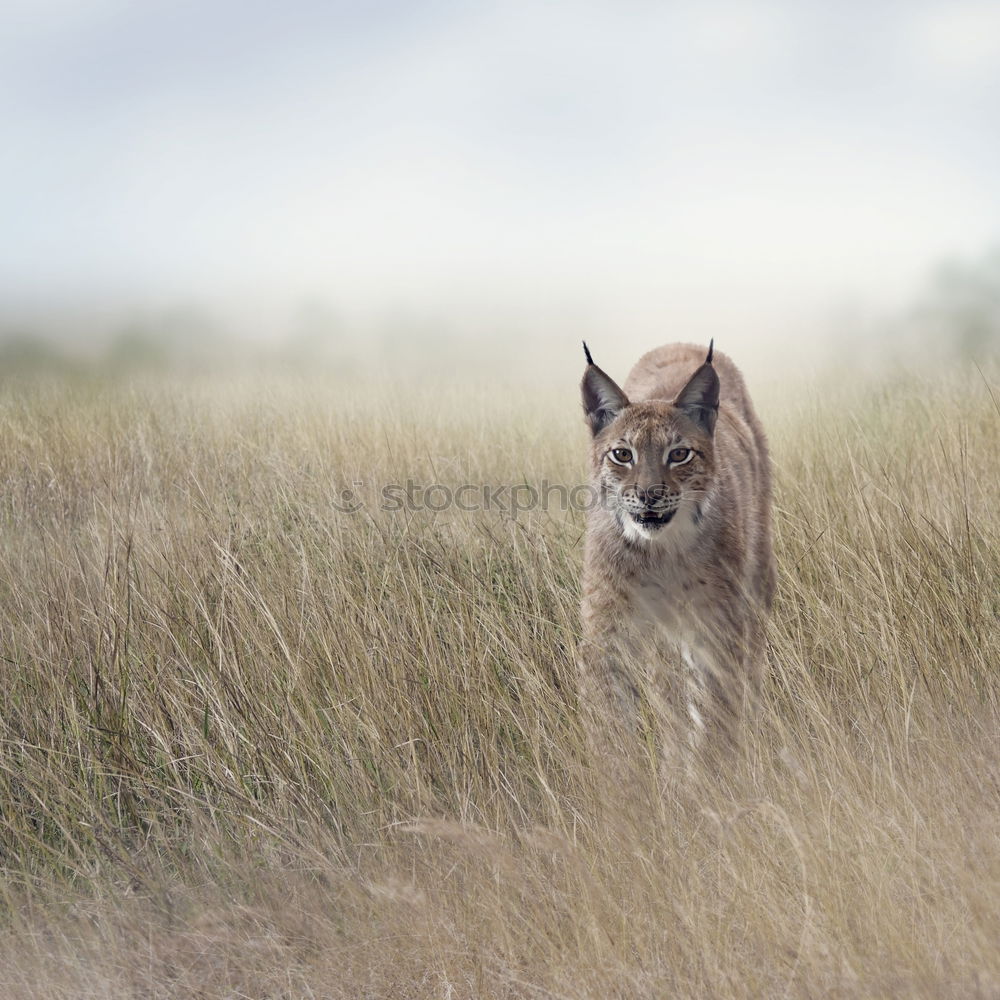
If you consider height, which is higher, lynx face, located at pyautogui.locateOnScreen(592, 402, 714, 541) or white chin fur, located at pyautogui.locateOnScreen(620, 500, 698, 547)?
lynx face, located at pyautogui.locateOnScreen(592, 402, 714, 541)

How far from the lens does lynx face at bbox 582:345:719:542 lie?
13.0 feet

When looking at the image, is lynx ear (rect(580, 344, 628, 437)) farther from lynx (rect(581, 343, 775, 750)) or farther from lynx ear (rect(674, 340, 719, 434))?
lynx ear (rect(674, 340, 719, 434))

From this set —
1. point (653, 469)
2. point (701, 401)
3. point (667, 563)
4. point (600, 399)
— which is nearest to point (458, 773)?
point (667, 563)

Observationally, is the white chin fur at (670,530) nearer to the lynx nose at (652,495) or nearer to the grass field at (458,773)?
the lynx nose at (652,495)

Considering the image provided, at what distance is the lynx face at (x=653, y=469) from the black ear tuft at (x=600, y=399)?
5cm

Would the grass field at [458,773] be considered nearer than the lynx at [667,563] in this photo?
Yes

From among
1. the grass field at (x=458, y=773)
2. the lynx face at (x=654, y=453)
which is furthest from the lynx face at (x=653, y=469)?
the grass field at (x=458, y=773)

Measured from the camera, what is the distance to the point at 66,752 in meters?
3.54

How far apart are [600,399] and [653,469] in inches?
18.4

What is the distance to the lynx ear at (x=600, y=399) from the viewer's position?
4129 millimetres

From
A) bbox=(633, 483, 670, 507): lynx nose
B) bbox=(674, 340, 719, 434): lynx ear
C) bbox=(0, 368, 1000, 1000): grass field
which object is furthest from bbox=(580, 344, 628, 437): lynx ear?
bbox=(0, 368, 1000, 1000): grass field

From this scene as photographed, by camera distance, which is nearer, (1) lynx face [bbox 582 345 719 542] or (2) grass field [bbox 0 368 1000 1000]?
(2) grass field [bbox 0 368 1000 1000]

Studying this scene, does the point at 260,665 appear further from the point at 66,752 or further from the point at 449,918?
the point at 449,918

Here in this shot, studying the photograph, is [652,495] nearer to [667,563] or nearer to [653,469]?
[653,469]
